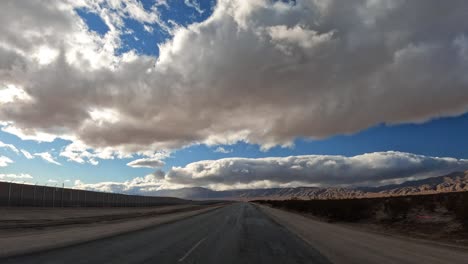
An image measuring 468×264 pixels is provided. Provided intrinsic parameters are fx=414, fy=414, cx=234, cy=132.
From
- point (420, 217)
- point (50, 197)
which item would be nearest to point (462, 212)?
point (420, 217)

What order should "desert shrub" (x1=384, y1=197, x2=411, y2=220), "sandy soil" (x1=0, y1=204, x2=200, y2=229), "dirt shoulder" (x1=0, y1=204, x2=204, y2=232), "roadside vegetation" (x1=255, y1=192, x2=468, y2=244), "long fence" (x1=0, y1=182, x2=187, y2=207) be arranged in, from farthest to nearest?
"long fence" (x1=0, y1=182, x2=187, y2=207), "desert shrub" (x1=384, y1=197, x2=411, y2=220), "roadside vegetation" (x1=255, y1=192, x2=468, y2=244), "sandy soil" (x1=0, y1=204, x2=200, y2=229), "dirt shoulder" (x1=0, y1=204, x2=204, y2=232)

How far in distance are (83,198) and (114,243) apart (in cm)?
4930

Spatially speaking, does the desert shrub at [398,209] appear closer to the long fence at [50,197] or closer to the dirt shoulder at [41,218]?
the dirt shoulder at [41,218]

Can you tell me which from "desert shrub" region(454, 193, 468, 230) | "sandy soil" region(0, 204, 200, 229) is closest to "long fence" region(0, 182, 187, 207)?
"sandy soil" region(0, 204, 200, 229)

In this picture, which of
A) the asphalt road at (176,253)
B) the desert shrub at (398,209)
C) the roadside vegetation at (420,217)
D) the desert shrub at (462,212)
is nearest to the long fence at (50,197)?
the asphalt road at (176,253)

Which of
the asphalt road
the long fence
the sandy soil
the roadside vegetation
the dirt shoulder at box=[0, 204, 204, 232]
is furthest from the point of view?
the long fence

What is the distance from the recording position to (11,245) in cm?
1400

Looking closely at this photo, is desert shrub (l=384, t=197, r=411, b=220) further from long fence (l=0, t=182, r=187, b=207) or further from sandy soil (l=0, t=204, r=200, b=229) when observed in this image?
long fence (l=0, t=182, r=187, b=207)

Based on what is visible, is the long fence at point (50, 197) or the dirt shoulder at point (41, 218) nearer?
the dirt shoulder at point (41, 218)

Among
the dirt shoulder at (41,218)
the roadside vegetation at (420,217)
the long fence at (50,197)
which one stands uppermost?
the long fence at (50,197)

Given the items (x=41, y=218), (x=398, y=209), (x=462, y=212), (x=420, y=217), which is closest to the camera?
(x=462, y=212)

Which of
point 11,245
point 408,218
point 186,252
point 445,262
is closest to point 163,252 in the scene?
point 186,252

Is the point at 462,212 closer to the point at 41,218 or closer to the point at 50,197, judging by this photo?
the point at 41,218

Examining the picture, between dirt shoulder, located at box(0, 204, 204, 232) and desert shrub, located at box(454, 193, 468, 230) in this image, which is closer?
dirt shoulder, located at box(0, 204, 204, 232)
